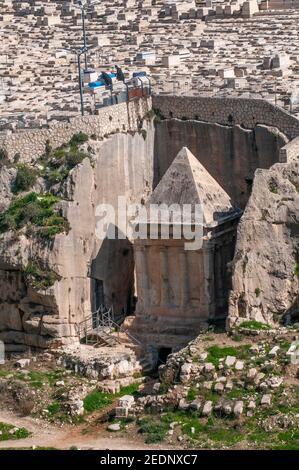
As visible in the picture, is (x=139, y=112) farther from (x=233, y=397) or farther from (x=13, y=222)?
(x=233, y=397)

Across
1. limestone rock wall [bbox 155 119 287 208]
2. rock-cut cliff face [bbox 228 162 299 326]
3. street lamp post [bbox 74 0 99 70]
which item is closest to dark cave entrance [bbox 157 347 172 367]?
rock-cut cliff face [bbox 228 162 299 326]

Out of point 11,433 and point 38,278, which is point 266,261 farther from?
point 11,433

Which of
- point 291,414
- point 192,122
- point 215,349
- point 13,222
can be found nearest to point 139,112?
point 192,122

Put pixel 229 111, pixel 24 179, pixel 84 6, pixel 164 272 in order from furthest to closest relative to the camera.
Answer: pixel 84 6 → pixel 229 111 → pixel 24 179 → pixel 164 272

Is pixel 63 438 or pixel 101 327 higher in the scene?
pixel 101 327

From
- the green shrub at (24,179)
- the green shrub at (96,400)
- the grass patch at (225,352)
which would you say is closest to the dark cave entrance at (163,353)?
the green shrub at (96,400)

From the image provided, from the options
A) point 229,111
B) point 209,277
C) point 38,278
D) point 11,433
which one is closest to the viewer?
point 11,433

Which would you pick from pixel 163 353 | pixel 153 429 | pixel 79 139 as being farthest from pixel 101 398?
pixel 79 139

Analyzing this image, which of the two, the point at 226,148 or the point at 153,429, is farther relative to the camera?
the point at 226,148

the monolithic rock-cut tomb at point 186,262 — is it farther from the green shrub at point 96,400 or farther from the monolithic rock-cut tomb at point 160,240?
the green shrub at point 96,400
